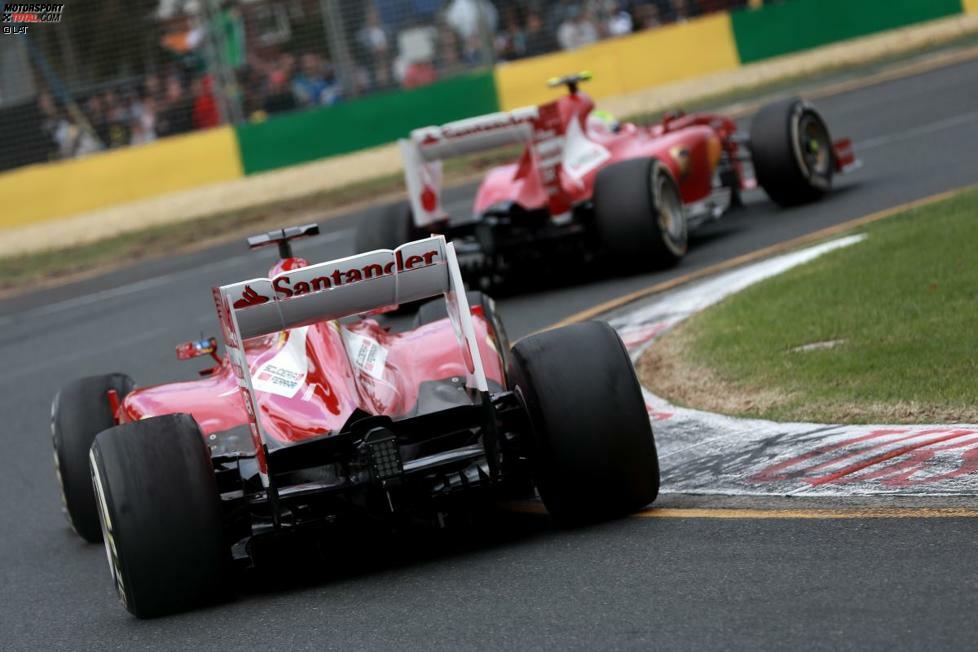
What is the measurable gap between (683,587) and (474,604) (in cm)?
78

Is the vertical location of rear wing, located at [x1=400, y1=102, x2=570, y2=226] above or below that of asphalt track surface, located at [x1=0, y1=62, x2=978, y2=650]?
above

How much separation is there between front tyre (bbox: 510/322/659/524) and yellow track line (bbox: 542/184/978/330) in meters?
5.28

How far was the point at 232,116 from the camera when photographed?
2452 cm

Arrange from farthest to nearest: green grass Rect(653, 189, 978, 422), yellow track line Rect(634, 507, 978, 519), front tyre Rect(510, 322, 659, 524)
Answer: green grass Rect(653, 189, 978, 422)
front tyre Rect(510, 322, 659, 524)
yellow track line Rect(634, 507, 978, 519)

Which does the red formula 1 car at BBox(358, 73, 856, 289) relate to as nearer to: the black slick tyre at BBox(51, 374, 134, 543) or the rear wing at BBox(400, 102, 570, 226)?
the rear wing at BBox(400, 102, 570, 226)

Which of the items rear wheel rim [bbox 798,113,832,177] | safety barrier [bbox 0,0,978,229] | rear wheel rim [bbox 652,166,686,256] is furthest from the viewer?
safety barrier [bbox 0,0,978,229]

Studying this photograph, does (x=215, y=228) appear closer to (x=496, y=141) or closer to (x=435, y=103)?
(x=435, y=103)

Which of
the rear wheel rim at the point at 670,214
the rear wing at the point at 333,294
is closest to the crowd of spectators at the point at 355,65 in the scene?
the rear wheel rim at the point at 670,214

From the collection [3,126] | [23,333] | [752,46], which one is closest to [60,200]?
[3,126]

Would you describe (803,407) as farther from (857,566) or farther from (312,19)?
(312,19)

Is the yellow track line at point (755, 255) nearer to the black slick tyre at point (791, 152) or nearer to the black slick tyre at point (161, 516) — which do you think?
the black slick tyre at point (791, 152)

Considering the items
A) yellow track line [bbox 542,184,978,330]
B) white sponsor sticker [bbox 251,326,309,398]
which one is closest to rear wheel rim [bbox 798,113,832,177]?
yellow track line [bbox 542,184,978,330]

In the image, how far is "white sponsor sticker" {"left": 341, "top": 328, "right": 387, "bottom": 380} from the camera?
731cm

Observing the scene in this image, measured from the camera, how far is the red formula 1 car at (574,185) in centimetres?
1312
